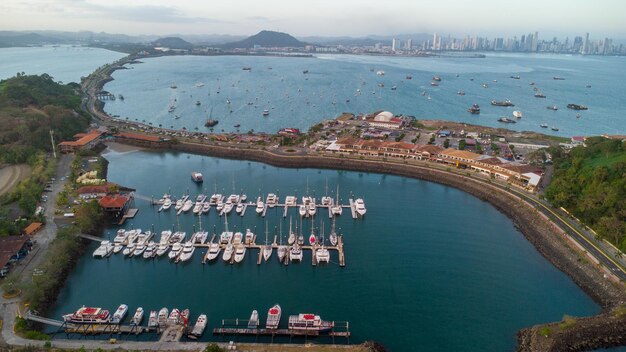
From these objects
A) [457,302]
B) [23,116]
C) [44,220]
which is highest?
[23,116]

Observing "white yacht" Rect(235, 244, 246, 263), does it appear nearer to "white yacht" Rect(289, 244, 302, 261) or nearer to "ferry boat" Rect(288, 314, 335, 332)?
"white yacht" Rect(289, 244, 302, 261)

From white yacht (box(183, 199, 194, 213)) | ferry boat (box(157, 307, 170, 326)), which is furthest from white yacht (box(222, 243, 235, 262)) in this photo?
white yacht (box(183, 199, 194, 213))

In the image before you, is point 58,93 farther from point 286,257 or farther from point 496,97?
point 496,97

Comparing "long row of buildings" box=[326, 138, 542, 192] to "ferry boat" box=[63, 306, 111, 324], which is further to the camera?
"long row of buildings" box=[326, 138, 542, 192]

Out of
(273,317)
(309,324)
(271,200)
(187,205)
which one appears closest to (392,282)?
(309,324)

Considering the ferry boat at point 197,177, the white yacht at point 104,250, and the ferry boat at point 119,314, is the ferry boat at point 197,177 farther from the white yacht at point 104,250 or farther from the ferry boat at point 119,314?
the ferry boat at point 119,314

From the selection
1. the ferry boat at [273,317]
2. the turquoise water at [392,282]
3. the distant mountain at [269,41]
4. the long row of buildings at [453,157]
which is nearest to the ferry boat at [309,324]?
the ferry boat at [273,317]

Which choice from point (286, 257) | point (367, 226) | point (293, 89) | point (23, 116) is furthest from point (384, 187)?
point (293, 89)
